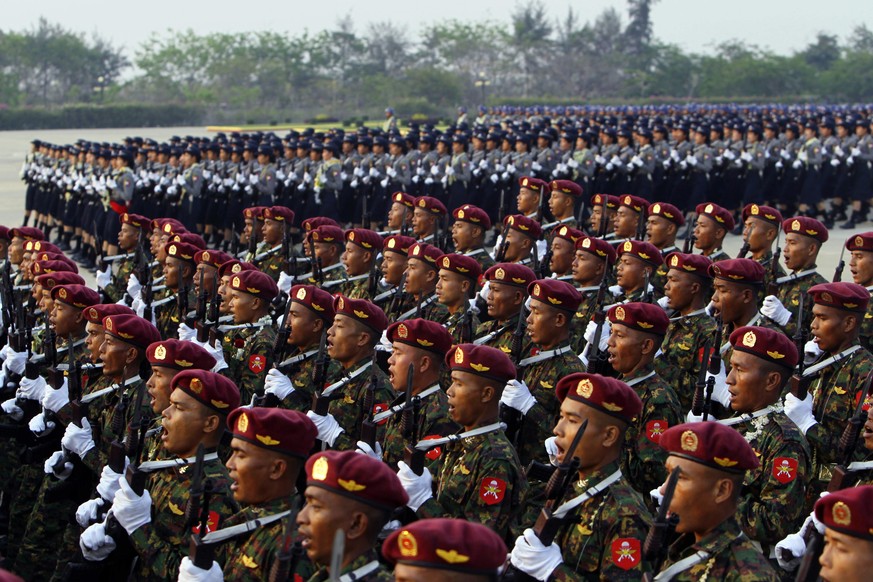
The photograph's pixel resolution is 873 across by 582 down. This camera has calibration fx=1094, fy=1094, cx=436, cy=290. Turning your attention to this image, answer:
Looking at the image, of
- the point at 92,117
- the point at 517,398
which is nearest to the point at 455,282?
the point at 517,398

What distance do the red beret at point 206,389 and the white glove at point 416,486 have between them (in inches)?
29.9

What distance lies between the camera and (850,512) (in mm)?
3000

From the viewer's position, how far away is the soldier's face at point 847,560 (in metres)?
2.98

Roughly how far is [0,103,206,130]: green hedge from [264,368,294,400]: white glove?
47360mm

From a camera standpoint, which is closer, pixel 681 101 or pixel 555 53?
pixel 681 101

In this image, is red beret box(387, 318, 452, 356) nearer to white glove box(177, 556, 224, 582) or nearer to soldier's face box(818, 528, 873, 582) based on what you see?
white glove box(177, 556, 224, 582)

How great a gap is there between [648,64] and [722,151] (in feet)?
201

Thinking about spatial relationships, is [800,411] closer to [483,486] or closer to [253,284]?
[483,486]

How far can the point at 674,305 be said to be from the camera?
22.7 feet

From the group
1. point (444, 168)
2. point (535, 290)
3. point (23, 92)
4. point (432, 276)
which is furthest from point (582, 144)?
point (23, 92)

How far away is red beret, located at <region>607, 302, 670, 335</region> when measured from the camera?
5.46m

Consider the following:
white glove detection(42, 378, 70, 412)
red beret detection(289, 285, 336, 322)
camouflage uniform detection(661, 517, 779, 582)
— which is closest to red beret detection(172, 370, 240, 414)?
white glove detection(42, 378, 70, 412)

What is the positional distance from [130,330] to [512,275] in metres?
2.33

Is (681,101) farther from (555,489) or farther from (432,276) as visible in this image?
(555,489)
